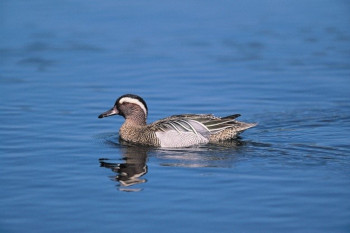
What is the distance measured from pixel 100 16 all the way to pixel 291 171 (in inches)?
590

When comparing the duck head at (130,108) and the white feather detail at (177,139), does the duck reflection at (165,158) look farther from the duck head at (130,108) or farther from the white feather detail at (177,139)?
the duck head at (130,108)

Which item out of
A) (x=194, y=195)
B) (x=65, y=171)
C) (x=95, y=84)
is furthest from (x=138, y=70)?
(x=194, y=195)

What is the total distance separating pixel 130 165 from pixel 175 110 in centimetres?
366

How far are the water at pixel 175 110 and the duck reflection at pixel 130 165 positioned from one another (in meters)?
0.03

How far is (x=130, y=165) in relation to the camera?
12172 millimetres

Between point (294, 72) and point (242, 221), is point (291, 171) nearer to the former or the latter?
point (242, 221)

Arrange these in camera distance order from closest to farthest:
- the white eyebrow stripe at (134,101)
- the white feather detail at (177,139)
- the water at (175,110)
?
the water at (175,110)
the white feather detail at (177,139)
the white eyebrow stripe at (134,101)

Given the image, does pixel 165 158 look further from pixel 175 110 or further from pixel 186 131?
pixel 175 110

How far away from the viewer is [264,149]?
1268cm

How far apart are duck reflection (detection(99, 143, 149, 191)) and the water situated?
32 mm

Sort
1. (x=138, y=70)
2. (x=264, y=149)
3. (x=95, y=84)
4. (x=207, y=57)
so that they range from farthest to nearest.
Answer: (x=207, y=57), (x=138, y=70), (x=95, y=84), (x=264, y=149)

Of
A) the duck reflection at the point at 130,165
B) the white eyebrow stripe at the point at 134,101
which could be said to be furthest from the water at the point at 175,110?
the white eyebrow stripe at the point at 134,101

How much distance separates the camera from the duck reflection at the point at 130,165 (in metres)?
11.3

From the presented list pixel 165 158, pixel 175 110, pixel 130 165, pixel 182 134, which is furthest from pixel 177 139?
pixel 175 110
